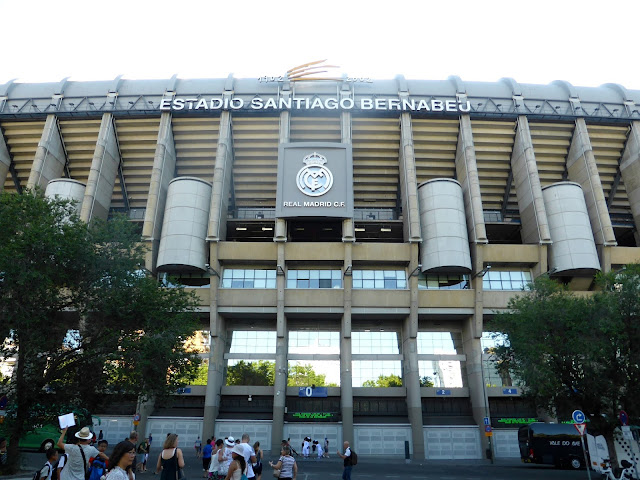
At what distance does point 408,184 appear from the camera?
41344 mm

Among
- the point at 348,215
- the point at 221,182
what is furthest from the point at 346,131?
the point at 221,182

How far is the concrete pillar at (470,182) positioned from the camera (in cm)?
4059

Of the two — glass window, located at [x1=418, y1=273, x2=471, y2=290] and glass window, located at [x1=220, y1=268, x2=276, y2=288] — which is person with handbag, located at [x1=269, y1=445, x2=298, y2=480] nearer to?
glass window, located at [x1=220, y1=268, x2=276, y2=288]

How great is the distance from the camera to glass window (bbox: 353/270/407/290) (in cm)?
4147

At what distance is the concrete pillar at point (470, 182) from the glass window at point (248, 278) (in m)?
17.9

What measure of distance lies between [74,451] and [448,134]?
43.2 meters

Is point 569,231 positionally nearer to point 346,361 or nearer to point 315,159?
point 346,361

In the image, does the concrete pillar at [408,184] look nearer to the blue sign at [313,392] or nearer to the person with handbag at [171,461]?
the blue sign at [313,392]

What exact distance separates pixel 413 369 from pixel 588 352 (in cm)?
1738

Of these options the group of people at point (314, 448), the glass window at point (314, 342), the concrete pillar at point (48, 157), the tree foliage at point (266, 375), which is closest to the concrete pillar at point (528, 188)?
the glass window at point (314, 342)

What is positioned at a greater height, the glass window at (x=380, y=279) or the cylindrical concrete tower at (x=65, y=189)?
the cylindrical concrete tower at (x=65, y=189)

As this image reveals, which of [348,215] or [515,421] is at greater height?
[348,215]

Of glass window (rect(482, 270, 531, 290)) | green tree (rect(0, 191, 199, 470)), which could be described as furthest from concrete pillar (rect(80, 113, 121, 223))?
glass window (rect(482, 270, 531, 290))

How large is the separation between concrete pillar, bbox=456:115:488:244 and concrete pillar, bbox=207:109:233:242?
849 inches
